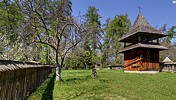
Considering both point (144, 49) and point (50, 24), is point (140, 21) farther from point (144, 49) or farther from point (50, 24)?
point (50, 24)

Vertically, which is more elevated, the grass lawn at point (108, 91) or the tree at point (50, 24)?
the tree at point (50, 24)

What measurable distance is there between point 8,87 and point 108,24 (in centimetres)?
5713

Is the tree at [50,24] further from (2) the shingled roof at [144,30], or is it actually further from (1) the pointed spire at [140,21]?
(1) the pointed spire at [140,21]

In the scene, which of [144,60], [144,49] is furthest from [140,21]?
[144,60]

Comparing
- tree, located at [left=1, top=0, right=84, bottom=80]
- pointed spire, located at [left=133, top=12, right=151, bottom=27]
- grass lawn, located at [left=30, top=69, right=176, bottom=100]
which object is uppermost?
pointed spire, located at [left=133, top=12, right=151, bottom=27]

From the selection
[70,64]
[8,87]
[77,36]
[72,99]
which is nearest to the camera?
[8,87]

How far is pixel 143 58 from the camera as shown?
26234mm

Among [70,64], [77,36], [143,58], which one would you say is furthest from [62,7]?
[70,64]

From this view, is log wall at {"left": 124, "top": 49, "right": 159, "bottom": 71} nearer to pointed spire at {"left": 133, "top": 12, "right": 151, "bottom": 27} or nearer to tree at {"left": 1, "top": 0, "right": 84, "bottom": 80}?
pointed spire at {"left": 133, "top": 12, "right": 151, "bottom": 27}

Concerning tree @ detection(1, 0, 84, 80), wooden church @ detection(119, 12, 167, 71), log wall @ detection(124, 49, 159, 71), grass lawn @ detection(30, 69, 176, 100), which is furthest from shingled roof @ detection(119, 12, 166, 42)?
grass lawn @ detection(30, 69, 176, 100)

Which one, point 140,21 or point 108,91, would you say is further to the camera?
point 140,21

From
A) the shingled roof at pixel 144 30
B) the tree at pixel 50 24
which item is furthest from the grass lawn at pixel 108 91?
the shingled roof at pixel 144 30

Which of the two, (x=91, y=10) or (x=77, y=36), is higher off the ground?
(x=91, y=10)

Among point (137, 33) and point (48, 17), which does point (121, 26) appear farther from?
point (48, 17)
